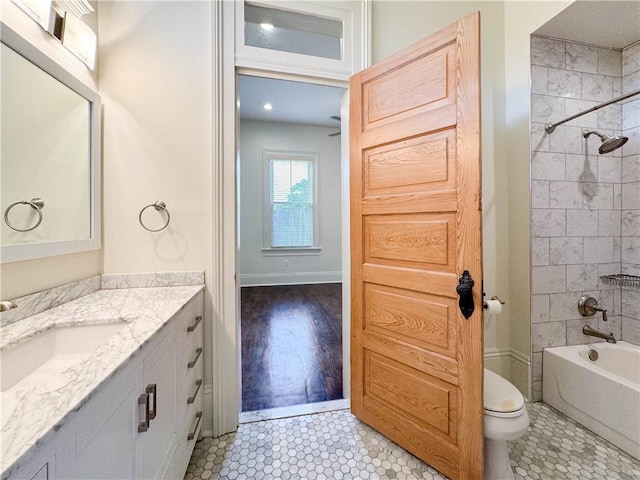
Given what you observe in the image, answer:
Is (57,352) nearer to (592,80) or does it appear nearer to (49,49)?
(49,49)

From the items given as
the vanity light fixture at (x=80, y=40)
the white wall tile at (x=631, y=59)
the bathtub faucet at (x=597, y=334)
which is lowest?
the bathtub faucet at (x=597, y=334)

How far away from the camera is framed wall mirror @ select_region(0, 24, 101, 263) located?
101cm

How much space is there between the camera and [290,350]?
8.89 ft

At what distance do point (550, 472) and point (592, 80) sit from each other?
255 cm

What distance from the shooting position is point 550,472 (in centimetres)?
137

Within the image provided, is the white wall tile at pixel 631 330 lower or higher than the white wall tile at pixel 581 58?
lower

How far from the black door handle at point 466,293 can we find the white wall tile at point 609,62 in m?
2.12

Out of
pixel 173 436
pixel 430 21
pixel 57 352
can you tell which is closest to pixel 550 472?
pixel 173 436

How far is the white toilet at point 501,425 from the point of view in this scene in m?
1.23

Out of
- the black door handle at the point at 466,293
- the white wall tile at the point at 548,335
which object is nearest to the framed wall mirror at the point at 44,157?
the black door handle at the point at 466,293

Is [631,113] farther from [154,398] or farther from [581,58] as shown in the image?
[154,398]

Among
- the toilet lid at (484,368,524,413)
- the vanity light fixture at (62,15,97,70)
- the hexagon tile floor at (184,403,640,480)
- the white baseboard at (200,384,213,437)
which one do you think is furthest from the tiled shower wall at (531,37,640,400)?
the vanity light fixture at (62,15,97,70)

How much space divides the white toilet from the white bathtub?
2.29 feet

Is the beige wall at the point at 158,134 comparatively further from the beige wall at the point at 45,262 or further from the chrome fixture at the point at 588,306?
the chrome fixture at the point at 588,306
